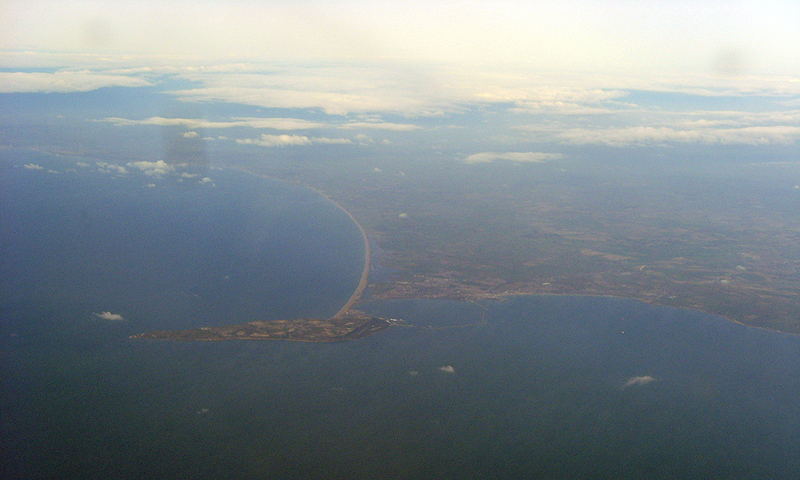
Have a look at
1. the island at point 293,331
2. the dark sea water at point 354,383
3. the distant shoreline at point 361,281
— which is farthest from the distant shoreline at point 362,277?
the island at point 293,331

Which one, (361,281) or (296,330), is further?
(361,281)

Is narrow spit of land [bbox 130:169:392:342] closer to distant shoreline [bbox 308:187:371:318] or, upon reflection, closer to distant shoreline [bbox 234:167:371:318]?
distant shoreline [bbox 308:187:371:318]

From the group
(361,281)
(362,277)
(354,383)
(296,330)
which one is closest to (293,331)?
(296,330)

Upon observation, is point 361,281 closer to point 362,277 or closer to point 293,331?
point 362,277

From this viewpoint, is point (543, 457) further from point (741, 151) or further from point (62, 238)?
point (741, 151)

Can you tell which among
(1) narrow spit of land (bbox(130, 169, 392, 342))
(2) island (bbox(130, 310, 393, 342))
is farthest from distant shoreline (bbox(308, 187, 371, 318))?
(2) island (bbox(130, 310, 393, 342))

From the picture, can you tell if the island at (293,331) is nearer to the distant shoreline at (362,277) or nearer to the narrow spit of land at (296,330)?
the narrow spit of land at (296,330)
